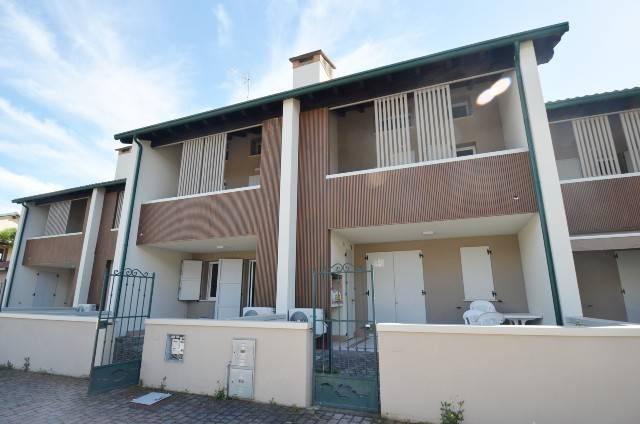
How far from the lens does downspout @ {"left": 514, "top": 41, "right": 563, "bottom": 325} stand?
584cm

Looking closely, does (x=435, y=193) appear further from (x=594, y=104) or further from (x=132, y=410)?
(x=132, y=410)

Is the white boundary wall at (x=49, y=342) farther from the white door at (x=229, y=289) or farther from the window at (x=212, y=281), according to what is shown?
the window at (x=212, y=281)

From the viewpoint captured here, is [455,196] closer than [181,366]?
No

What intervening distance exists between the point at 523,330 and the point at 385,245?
580cm

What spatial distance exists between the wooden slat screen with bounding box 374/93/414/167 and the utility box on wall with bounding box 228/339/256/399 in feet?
16.5

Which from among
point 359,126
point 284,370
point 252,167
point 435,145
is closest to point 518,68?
→ point 435,145

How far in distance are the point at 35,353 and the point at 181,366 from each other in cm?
431

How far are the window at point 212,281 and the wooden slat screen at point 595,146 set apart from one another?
37.5 ft

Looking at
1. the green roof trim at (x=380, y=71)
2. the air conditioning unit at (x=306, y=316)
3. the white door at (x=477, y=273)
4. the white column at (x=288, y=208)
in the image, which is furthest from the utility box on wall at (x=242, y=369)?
the white door at (x=477, y=273)

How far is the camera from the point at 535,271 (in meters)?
7.32

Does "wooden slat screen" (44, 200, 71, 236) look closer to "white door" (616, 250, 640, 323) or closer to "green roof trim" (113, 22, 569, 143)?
"green roof trim" (113, 22, 569, 143)

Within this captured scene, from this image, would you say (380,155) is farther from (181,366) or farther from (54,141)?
(54,141)

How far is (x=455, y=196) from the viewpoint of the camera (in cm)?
704

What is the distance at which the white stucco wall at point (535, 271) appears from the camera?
659 centimetres
